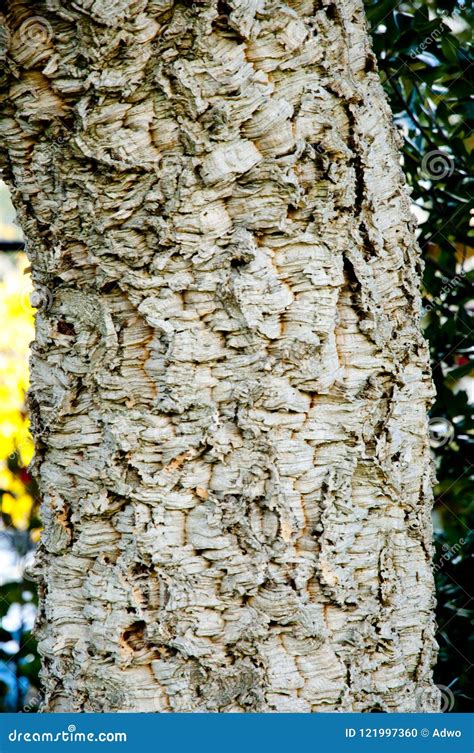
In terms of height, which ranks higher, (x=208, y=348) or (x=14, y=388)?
(x=208, y=348)

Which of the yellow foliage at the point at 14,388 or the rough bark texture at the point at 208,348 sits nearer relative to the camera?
the rough bark texture at the point at 208,348

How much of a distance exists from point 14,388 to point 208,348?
1479mm

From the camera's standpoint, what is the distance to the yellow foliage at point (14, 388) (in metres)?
2.03

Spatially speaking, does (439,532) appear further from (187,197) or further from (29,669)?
(187,197)

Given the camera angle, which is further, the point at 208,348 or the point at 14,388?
the point at 14,388

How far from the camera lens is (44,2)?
29.9 inches

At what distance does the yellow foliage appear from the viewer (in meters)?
2.03

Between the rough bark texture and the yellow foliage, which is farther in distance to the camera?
the yellow foliage

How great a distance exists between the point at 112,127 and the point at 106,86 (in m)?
0.04

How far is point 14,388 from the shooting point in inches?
84.0

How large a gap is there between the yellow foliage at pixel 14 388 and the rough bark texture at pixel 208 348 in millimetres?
1133

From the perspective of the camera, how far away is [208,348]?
0.79m

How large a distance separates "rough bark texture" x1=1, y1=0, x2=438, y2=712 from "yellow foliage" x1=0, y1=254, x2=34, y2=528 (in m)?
1.13

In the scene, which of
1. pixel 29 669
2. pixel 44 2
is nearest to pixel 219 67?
pixel 44 2
